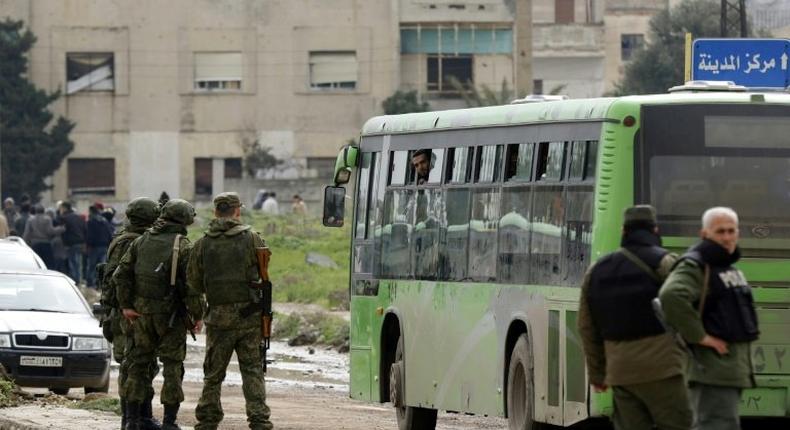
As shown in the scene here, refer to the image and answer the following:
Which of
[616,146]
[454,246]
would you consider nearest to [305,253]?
[454,246]

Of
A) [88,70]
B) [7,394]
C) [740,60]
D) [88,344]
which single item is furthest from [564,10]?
[7,394]

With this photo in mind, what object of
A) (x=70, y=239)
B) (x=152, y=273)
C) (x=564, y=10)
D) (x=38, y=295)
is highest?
(x=564, y=10)

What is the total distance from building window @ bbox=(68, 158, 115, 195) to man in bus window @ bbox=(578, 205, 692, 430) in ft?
226

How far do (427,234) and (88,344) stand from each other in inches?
213

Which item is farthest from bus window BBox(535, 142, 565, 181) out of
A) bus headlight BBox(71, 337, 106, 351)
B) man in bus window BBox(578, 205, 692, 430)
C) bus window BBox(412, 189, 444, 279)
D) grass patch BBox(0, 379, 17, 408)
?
bus headlight BBox(71, 337, 106, 351)

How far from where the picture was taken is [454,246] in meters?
15.5

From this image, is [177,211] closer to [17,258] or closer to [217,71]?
[17,258]

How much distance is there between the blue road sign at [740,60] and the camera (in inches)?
932

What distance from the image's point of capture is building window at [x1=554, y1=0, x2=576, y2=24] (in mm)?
101250

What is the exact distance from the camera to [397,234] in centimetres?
1686

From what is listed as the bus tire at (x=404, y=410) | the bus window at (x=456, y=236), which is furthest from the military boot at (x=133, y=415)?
the bus tire at (x=404, y=410)

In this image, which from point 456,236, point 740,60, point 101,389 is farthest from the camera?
point 740,60

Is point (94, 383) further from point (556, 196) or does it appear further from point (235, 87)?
point (235, 87)

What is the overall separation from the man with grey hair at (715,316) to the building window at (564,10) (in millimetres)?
92255
